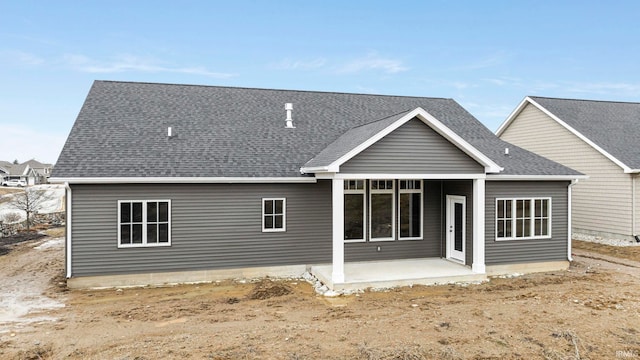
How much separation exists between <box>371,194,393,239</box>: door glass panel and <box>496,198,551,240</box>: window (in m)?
3.04

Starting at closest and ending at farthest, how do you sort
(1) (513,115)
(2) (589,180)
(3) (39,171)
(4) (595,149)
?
1. (4) (595,149)
2. (2) (589,180)
3. (1) (513,115)
4. (3) (39,171)

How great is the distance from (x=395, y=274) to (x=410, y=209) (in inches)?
103

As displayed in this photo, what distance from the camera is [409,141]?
35.1 ft

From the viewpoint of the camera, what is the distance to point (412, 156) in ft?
35.2

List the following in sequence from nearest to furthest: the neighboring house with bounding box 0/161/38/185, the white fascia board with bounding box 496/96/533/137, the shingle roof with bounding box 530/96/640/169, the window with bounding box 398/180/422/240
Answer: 1. the window with bounding box 398/180/422/240
2. the shingle roof with bounding box 530/96/640/169
3. the white fascia board with bounding box 496/96/533/137
4. the neighboring house with bounding box 0/161/38/185

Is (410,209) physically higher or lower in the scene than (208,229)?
higher

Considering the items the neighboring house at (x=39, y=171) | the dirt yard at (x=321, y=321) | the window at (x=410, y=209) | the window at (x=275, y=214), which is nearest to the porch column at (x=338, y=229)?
the dirt yard at (x=321, y=321)

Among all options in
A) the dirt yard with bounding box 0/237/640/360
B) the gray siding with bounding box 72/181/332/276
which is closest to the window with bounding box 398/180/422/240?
the gray siding with bounding box 72/181/332/276

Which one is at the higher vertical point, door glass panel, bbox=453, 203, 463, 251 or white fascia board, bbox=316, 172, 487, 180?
white fascia board, bbox=316, 172, 487, 180

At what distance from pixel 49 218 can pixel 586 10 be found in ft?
106

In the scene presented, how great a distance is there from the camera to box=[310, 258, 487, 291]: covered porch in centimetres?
1032

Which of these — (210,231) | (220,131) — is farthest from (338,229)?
(220,131)

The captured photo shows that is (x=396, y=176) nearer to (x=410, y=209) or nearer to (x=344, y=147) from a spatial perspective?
(x=344, y=147)

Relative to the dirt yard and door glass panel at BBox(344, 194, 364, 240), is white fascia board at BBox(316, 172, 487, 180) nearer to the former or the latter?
door glass panel at BBox(344, 194, 364, 240)
